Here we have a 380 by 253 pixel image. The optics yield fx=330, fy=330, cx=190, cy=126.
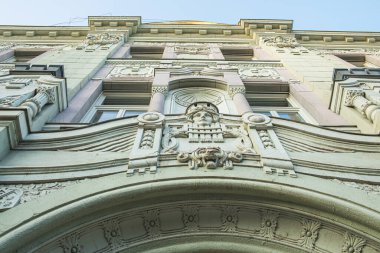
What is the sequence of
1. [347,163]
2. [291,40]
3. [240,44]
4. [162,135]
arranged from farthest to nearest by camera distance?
[240,44] → [291,40] → [162,135] → [347,163]

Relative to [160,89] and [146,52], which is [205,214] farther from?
[146,52]

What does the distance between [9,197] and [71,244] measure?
1175 mm

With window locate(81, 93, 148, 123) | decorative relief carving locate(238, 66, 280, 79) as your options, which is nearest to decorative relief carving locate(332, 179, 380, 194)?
window locate(81, 93, 148, 123)

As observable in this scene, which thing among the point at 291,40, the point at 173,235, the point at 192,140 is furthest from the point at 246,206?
the point at 291,40

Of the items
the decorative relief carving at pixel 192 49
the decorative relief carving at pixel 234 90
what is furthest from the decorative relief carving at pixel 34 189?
the decorative relief carving at pixel 192 49

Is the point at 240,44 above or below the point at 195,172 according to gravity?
above

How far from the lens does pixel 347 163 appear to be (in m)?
5.57

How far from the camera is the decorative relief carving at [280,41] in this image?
16080 mm

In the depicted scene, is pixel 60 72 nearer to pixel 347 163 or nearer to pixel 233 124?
pixel 233 124

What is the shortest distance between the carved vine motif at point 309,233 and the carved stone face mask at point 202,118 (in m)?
2.64

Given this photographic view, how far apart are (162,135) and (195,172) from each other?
4.53 feet

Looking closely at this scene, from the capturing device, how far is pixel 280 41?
1670 centimetres

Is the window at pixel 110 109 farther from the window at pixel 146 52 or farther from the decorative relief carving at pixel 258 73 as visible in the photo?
the window at pixel 146 52

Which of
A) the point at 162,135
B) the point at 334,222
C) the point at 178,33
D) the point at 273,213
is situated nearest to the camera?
the point at 334,222
